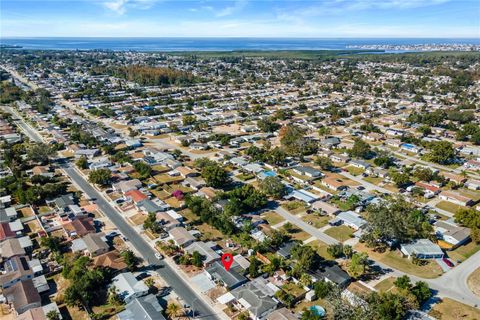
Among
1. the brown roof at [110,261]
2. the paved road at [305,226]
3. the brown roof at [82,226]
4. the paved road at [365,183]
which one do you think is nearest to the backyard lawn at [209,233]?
the brown roof at [110,261]

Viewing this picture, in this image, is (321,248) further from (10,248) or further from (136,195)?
(10,248)

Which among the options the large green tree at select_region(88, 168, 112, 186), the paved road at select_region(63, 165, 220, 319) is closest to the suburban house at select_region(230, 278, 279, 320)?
the paved road at select_region(63, 165, 220, 319)

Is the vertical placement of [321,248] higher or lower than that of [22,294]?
lower

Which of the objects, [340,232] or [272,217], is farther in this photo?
[272,217]

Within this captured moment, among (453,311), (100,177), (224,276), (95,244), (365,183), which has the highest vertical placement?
(100,177)

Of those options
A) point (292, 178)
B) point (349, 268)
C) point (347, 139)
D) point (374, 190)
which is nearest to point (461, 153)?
point (347, 139)

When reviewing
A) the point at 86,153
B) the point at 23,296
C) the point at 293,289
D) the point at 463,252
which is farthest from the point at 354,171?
the point at 23,296

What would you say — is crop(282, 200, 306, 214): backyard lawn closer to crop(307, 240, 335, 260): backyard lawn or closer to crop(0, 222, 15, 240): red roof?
crop(307, 240, 335, 260): backyard lawn
